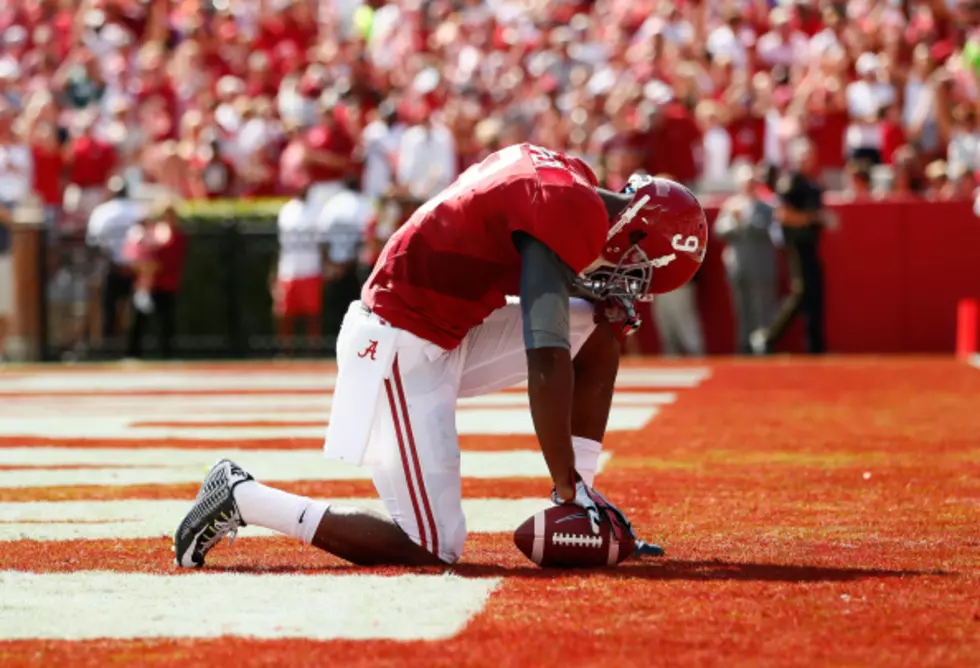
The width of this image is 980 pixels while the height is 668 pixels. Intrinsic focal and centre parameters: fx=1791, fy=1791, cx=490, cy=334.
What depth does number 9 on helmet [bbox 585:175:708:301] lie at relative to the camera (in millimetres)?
5270

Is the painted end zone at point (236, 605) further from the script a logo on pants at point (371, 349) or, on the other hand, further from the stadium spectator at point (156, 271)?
the stadium spectator at point (156, 271)

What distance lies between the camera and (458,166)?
16.9m

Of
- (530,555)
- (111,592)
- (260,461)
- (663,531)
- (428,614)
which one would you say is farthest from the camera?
(260,461)

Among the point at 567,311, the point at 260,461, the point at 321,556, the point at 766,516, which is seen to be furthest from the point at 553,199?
the point at 260,461

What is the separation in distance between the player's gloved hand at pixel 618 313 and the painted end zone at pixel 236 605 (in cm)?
98

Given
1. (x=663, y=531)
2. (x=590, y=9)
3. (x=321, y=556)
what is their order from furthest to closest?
(x=590, y=9)
(x=663, y=531)
(x=321, y=556)

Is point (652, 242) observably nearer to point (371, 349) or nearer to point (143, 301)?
point (371, 349)

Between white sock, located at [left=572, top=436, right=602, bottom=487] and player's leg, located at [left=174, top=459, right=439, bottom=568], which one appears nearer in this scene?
player's leg, located at [left=174, top=459, right=439, bottom=568]

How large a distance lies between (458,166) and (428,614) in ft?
41.5

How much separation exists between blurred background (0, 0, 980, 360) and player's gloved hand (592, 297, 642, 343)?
9993 mm

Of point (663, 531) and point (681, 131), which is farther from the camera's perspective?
point (681, 131)

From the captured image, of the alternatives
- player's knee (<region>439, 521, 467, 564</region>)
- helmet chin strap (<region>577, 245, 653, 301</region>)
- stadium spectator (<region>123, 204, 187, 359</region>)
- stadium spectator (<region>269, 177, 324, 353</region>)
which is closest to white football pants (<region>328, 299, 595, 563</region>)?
player's knee (<region>439, 521, 467, 564</region>)

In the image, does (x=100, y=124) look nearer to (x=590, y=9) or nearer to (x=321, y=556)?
(x=590, y=9)

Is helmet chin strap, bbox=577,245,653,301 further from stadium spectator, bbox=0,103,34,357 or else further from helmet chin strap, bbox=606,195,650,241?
stadium spectator, bbox=0,103,34,357
